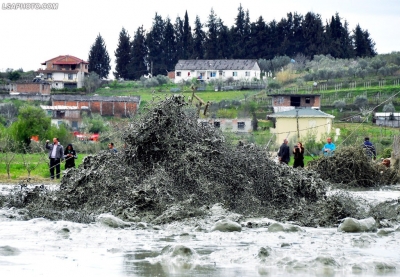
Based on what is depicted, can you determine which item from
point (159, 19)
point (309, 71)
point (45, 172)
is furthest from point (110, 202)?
point (159, 19)

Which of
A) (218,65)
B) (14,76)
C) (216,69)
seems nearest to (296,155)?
(14,76)

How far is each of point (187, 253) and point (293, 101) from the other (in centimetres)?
8115

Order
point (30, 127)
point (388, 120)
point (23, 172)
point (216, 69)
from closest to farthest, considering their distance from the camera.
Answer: point (23, 172) → point (30, 127) → point (388, 120) → point (216, 69)

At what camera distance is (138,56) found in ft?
473

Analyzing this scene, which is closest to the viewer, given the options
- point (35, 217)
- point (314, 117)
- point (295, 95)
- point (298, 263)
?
point (298, 263)

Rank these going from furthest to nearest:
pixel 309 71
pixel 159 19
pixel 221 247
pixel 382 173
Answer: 1. pixel 159 19
2. pixel 309 71
3. pixel 382 173
4. pixel 221 247

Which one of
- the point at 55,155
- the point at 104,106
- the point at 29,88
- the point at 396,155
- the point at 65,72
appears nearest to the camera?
the point at 55,155

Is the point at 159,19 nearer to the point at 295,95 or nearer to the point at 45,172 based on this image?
the point at 295,95

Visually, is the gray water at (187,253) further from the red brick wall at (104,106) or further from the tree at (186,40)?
the tree at (186,40)

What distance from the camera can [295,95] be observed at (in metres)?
92.2

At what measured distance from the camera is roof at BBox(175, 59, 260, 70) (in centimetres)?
13650

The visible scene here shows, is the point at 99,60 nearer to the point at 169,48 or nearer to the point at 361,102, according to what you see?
the point at 169,48

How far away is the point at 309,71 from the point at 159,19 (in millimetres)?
39330

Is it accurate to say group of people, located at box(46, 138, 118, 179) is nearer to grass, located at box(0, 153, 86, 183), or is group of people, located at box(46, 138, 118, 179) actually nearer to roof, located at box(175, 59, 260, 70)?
grass, located at box(0, 153, 86, 183)
